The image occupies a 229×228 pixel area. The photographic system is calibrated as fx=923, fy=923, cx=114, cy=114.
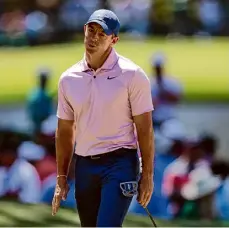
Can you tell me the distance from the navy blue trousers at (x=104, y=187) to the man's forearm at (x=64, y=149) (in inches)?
2.1

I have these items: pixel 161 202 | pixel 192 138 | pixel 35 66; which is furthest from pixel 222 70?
pixel 161 202

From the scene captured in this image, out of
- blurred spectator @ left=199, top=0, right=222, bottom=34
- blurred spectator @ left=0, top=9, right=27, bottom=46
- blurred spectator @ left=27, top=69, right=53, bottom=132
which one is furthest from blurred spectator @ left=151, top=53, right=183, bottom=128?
blurred spectator @ left=199, top=0, right=222, bottom=34

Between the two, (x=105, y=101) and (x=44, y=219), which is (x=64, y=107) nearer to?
(x=105, y=101)

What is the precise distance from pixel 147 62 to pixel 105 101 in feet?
39.0

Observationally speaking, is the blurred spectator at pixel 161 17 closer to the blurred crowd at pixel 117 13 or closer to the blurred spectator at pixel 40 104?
the blurred crowd at pixel 117 13

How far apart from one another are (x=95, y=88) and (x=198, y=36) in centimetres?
1532

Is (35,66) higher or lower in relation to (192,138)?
lower

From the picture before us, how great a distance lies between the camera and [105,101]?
414cm

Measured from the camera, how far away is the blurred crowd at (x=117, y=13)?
1791 cm

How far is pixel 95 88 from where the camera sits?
4.16 meters

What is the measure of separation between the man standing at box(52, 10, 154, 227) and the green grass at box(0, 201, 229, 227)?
8.19ft

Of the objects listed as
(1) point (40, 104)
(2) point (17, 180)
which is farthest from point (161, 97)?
(2) point (17, 180)

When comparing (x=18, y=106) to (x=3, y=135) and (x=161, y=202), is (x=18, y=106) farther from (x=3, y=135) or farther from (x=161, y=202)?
(x=161, y=202)

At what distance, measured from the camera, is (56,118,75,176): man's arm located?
4.35 m
